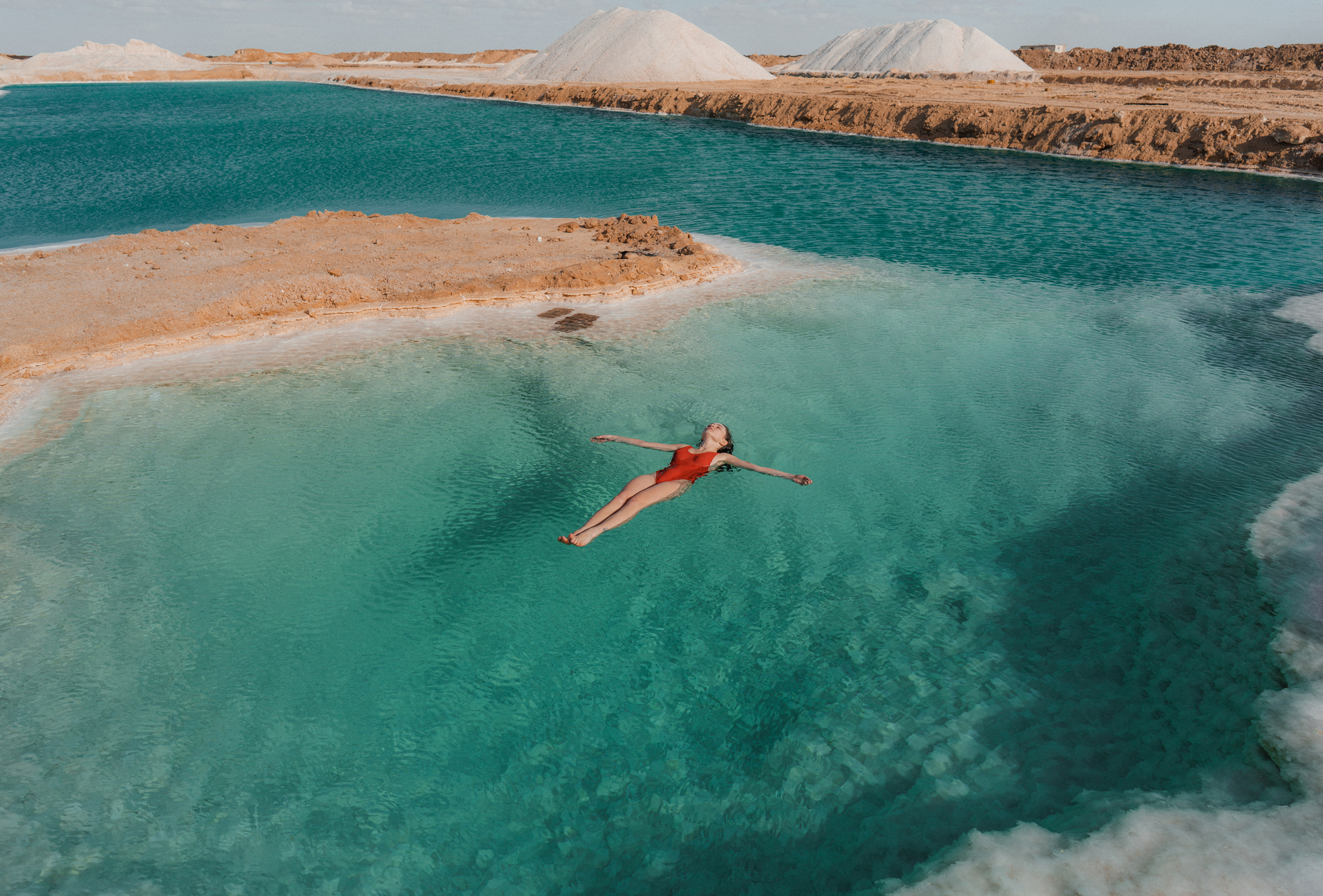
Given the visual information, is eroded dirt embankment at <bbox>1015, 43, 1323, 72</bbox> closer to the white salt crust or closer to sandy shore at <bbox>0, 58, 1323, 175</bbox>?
sandy shore at <bbox>0, 58, 1323, 175</bbox>

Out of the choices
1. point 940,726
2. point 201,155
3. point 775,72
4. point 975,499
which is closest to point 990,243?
point 975,499

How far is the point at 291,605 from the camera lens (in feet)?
27.5

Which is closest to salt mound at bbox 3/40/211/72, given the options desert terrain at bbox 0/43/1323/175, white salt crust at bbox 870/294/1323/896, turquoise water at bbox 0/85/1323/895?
desert terrain at bbox 0/43/1323/175

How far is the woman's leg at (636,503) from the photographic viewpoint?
9.04 meters

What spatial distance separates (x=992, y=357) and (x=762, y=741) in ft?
38.2

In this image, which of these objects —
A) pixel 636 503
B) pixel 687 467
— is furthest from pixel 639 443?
pixel 636 503

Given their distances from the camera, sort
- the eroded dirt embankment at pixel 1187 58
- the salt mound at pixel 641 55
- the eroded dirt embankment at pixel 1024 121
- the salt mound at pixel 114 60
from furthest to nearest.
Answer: the salt mound at pixel 114 60 < the salt mound at pixel 641 55 < the eroded dirt embankment at pixel 1187 58 < the eroded dirt embankment at pixel 1024 121

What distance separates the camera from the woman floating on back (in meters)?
9.37

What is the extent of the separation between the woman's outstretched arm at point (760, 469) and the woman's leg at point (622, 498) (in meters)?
1.15

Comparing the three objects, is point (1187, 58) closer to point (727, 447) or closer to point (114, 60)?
point (727, 447)

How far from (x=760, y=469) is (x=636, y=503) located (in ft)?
6.21

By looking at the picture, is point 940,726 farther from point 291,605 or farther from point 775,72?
point 775,72

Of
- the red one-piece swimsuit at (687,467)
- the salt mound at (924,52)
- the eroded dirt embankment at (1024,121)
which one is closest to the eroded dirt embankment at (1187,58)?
the salt mound at (924,52)

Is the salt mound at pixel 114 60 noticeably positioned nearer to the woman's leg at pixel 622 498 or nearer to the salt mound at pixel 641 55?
the salt mound at pixel 641 55
